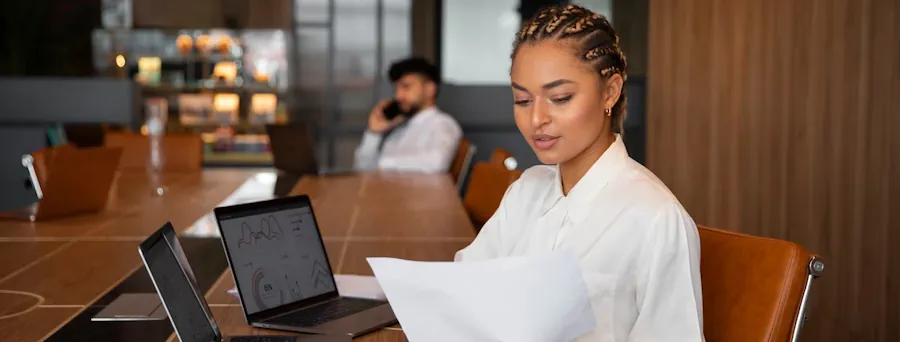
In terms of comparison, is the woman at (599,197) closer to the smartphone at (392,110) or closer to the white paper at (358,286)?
the white paper at (358,286)

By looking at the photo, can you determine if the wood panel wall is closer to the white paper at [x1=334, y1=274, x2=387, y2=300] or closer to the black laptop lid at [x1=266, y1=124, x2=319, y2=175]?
the black laptop lid at [x1=266, y1=124, x2=319, y2=175]

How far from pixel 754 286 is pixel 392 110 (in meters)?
4.47

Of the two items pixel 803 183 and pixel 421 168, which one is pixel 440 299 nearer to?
pixel 803 183

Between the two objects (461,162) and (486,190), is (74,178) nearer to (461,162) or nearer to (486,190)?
(486,190)

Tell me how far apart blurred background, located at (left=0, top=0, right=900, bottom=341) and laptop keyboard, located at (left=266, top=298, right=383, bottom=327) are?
2.14ft

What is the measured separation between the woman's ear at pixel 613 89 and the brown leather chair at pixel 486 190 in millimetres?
1335

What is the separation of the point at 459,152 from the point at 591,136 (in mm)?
3899

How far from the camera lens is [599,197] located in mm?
1509

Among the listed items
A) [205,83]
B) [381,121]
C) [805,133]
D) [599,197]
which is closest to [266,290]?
[599,197]

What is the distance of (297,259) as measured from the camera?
1.80 meters

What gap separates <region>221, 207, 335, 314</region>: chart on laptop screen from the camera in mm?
1688

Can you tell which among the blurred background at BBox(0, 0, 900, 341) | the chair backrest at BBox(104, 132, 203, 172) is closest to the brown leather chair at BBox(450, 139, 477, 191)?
the blurred background at BBox(0, 0, 900, 341)

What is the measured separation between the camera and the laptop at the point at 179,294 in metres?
1.38

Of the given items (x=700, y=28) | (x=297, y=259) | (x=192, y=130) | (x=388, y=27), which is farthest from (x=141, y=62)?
(x=297, y=259)
